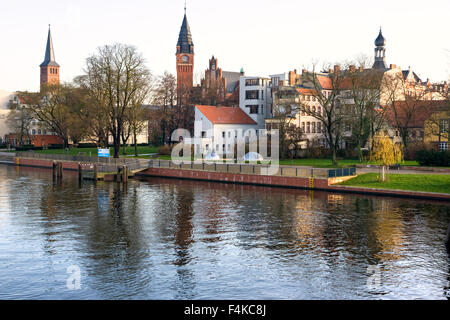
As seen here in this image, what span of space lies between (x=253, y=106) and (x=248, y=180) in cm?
4402

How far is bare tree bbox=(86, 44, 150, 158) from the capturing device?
3147 inches

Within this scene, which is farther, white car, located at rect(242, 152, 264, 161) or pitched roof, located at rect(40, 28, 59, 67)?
pitched roof, located at rect(40, 28, 59, 67)

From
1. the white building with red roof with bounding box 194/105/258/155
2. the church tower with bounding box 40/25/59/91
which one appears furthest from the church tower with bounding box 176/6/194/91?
the white building with red roof with bounding box 194/105/258/155

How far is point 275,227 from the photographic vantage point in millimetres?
34250

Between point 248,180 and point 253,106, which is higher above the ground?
point 253,106

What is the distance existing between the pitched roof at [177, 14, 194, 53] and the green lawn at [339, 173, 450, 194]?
11374 cm

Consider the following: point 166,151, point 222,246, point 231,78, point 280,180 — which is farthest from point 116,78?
point 231,78

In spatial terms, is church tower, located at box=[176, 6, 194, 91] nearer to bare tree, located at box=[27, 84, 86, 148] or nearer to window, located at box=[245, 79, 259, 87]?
window, located at box=[245, 79, 259, 87]

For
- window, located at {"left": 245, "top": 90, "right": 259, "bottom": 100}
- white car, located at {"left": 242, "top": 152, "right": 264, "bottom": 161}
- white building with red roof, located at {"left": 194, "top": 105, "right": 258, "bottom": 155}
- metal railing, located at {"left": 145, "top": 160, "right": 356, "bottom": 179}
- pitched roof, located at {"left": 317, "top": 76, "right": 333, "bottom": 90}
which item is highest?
pitched roof, located at {"left": 317, "top": 76, "right": 333, "bottom": 90}

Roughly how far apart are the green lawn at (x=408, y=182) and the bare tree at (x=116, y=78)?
41.5 meters

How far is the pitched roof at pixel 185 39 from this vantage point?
159m

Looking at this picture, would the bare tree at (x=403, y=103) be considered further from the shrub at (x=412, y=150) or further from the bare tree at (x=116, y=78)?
the bare tree at (x=116, y=78)
